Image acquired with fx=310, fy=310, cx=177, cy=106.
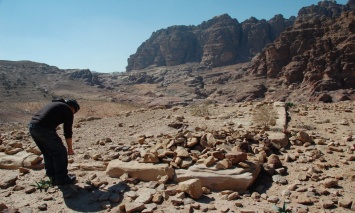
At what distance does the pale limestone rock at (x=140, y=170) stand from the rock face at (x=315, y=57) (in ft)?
132

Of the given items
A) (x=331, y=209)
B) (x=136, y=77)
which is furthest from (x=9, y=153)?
(x=136, y=77)

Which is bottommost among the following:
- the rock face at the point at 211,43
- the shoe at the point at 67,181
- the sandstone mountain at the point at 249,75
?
the shoe at the point at 67,181

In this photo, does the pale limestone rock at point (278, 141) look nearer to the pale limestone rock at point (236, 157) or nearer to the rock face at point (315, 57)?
the pale limestone rock at point (236, 157)

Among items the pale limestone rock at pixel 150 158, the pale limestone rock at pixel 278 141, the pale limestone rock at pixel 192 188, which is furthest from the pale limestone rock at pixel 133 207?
the pale limestone rock at pixel 278 141

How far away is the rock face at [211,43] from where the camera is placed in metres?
109

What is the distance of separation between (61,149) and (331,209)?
12.2 ft

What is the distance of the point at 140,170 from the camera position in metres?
4.81

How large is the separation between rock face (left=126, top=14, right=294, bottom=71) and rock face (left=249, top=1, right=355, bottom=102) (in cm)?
4187

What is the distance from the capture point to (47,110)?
456 centimetres

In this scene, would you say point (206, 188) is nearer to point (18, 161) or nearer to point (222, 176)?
point (222, 176)

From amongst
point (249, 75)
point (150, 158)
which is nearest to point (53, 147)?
point (150, 158)

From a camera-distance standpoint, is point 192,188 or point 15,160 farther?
point 15,160

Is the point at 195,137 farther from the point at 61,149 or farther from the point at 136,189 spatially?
the point at 61,149

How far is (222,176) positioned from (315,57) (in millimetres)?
53442
